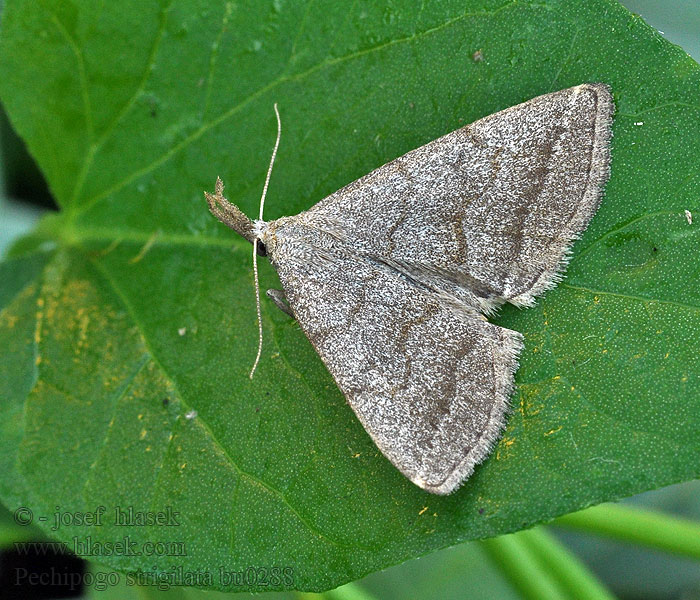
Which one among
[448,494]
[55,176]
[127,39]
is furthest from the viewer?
[55,176]

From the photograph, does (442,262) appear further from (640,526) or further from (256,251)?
(640,526)

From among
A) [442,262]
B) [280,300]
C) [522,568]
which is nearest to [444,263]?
[442,262]

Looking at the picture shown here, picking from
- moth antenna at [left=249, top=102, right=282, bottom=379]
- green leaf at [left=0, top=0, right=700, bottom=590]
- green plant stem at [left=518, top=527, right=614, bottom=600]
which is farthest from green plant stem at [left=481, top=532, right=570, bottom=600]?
moth antenna at [left=249, top=102, right=282, bottom=379]

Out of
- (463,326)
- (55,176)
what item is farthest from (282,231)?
(55,176)

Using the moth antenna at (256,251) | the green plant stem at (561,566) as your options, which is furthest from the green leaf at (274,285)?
the green plant stem at (561,566)

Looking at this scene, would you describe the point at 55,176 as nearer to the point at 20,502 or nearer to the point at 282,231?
the point at 282,231

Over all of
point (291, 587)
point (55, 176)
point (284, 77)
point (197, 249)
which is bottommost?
point (291, 587)
